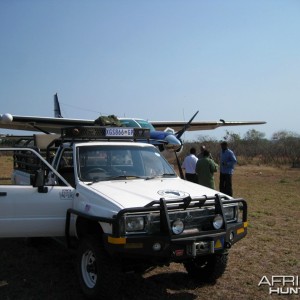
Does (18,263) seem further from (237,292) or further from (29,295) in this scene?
(237,292)

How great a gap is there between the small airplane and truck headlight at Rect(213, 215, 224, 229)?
128 inches

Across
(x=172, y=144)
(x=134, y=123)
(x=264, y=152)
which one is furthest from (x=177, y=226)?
(x=264, y=152)

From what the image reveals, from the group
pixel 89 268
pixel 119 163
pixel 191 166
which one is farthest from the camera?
pixel 191 166

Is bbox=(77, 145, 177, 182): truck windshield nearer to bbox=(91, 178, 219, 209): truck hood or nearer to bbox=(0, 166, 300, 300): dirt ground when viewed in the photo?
bbox=(91, 178, 219, 209): truck hood

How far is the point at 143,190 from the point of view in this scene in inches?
200

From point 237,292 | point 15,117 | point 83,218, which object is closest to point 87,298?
point 83,218

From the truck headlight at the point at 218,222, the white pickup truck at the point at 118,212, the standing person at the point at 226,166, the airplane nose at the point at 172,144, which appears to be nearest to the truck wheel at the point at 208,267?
the white pickup truck at the point at 118,212

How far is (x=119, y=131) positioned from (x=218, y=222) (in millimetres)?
2387

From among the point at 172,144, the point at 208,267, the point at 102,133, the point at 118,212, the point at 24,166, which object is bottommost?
the point at 208,267

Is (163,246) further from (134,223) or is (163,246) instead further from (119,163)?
(119,163)

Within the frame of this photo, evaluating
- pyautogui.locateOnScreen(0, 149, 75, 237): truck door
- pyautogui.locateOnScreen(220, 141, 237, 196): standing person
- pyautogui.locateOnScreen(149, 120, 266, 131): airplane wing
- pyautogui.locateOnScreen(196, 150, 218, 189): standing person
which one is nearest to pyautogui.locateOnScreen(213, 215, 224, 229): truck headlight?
pyautogui.locateOnScreen(0, 149, 75, 237): truck door

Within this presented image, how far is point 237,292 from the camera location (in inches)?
200

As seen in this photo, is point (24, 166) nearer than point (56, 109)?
Yes

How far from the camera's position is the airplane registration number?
6222 millimetres
